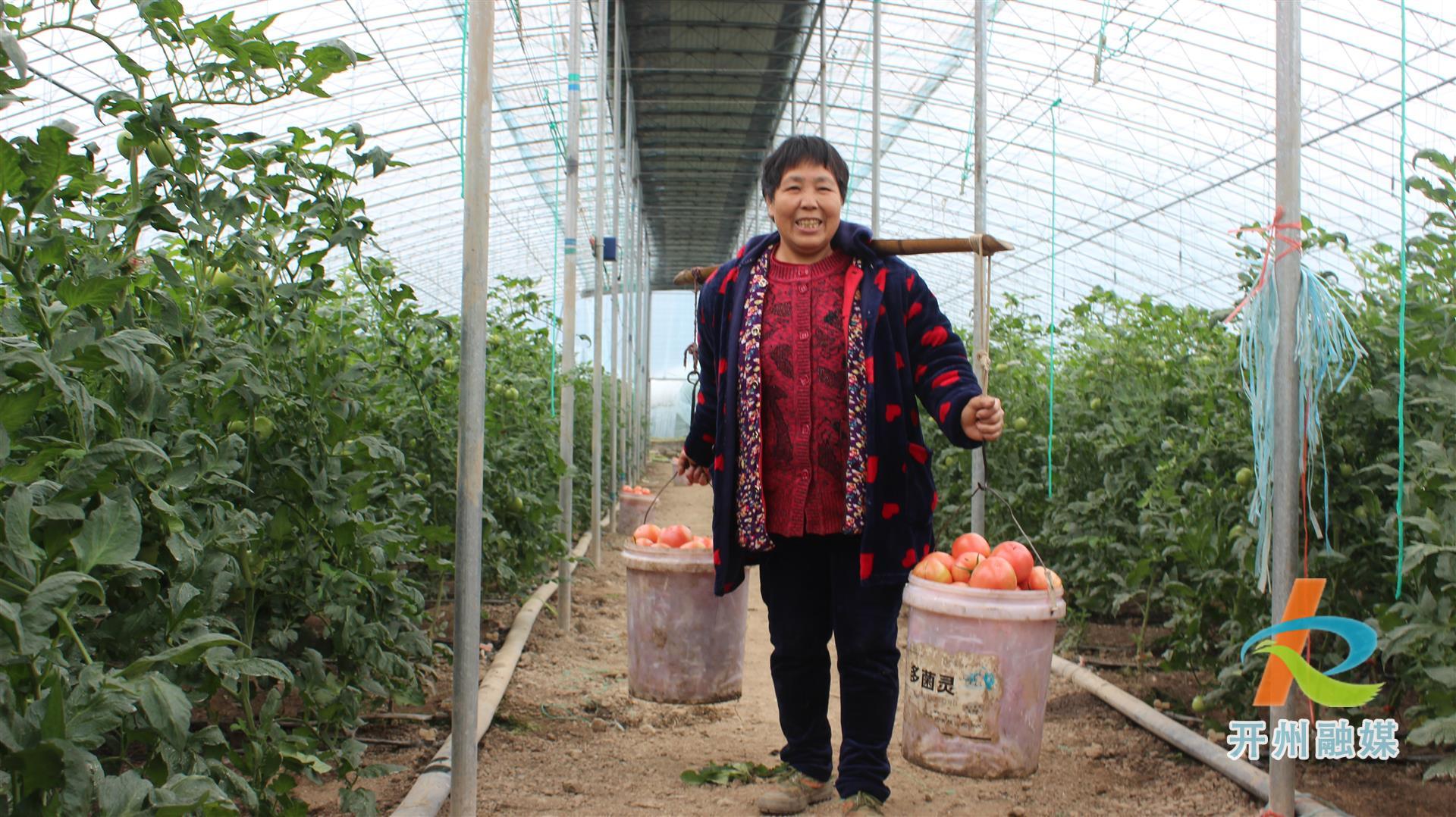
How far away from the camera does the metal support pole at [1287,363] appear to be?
2332 mm

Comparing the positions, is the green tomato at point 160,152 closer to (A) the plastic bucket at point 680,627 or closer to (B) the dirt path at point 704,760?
(B) the dirt path at point 704,760

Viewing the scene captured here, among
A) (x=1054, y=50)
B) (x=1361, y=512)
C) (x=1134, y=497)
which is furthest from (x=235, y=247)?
(x=1054, y=50)

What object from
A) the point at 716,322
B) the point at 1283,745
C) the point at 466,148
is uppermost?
the point at 466,148

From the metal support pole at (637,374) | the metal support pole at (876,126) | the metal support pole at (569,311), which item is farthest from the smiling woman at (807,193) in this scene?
the metal support pole at (637,374)

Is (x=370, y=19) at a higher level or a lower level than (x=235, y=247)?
higher

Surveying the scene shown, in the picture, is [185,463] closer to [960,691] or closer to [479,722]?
[479,722]

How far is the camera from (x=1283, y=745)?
92.5 inches

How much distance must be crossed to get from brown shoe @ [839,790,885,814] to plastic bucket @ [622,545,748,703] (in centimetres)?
103

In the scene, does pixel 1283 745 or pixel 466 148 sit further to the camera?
pixel 1283 745

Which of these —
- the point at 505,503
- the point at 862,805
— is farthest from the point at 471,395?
the point at 505,503

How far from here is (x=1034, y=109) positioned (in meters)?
14.4

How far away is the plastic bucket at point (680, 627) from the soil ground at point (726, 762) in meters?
0.09

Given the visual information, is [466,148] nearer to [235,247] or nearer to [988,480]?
[235,247]

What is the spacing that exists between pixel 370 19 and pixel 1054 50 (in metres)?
7.34
